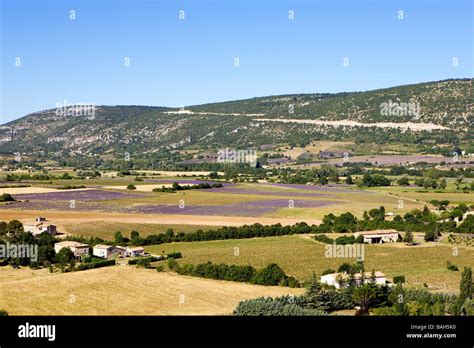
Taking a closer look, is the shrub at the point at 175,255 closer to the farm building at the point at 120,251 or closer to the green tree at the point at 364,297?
the farm building at the point at 120,251

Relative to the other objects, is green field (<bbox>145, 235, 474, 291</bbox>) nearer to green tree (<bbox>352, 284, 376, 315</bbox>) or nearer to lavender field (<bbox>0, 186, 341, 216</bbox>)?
green tree (<bbox>352, 284, 376, 315</bbox>)

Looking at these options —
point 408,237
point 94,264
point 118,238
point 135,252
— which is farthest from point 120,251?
point 408,237

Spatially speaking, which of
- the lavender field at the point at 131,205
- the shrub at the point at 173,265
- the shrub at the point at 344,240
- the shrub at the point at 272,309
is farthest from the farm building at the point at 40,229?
the shrub at the point at 272,309

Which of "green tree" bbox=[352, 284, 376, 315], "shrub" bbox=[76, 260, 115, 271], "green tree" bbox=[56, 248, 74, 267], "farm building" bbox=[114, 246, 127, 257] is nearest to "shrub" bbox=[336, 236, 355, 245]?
"farm building" bbox=[114, 246, 127, 257]

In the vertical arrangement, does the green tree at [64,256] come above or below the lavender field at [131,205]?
below
